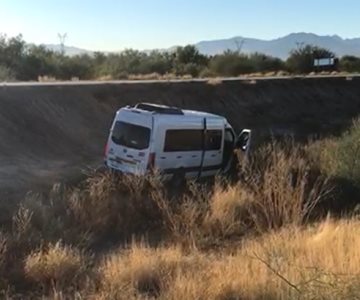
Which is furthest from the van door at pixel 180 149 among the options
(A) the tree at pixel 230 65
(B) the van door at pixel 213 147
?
(A) the tree at pixel 230 65

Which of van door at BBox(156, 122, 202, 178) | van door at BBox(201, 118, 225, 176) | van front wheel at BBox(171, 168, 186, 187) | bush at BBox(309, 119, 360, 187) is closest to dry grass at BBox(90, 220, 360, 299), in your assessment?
van door at BBox(156, 122, 202, 178)

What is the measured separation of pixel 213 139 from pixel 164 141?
2.16 m

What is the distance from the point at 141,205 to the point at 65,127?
555 inches

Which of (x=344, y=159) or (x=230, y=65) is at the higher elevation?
(x=230, y=65)

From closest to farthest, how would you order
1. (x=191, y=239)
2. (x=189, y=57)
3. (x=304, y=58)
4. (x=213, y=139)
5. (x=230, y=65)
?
(x=191, y=239)
(x=213, y=139)
(x=230, y=65)
(x=189, y=57)
(x=304, y=58)

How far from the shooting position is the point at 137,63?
73062mm

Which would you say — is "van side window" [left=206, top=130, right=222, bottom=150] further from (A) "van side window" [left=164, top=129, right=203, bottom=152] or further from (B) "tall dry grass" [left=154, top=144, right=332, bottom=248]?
(B) "tall dry grass" [left=154, top=144, right=332, bottom=248]

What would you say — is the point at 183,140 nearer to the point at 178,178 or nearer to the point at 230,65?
the point at 178,178

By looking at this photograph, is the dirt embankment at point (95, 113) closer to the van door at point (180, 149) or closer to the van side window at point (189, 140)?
the van door at point (180, 149)

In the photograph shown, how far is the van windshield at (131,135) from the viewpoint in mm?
17109

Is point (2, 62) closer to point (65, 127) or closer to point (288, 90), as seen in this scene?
point (288, 90)

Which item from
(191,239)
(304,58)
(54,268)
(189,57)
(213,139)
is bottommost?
(191,239)

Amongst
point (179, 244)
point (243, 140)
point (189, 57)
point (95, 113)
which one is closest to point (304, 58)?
point (189, 57)

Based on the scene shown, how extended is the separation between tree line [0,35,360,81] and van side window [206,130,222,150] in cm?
2831
